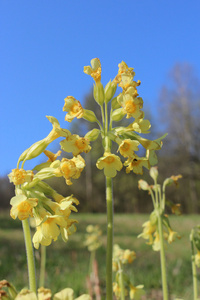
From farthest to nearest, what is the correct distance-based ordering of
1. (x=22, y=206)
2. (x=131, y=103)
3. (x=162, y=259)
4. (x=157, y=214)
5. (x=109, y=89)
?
(x=157, y=214)
(x=162, y=259)
(x=109, y=89)
(x=131, y=103)
(x=22, y=206)

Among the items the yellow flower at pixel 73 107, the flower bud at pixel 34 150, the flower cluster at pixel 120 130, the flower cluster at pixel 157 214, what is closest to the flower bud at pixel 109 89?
the flower cluster at pixel 120 130

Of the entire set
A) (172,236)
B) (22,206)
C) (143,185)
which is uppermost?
(143,185)

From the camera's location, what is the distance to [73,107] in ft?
3.19

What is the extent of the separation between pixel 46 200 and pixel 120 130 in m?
0.29

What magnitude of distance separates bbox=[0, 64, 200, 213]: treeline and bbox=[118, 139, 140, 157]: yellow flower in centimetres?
1759

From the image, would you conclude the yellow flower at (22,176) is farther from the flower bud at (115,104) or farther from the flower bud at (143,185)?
the flower bud at (143,185)

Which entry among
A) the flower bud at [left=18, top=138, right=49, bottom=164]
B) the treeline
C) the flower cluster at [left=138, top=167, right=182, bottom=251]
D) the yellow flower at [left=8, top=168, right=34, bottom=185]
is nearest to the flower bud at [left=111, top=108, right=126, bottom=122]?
the flower bud at [left=18, top=138, right=49, bottom=164]

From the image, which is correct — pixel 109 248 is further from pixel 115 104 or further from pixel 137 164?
pixel 115 104

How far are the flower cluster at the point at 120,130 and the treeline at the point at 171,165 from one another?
1752 cm

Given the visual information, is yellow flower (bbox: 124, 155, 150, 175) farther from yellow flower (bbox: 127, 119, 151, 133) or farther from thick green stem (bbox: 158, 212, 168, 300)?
thick green stem (bbox: 158, 212, 168, 300)

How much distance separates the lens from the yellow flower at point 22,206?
0.80 m

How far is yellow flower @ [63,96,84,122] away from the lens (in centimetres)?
96

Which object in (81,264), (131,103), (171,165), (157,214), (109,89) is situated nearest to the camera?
(131,103)

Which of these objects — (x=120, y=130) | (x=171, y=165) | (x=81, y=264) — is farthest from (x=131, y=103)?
(x=171, y=165)
